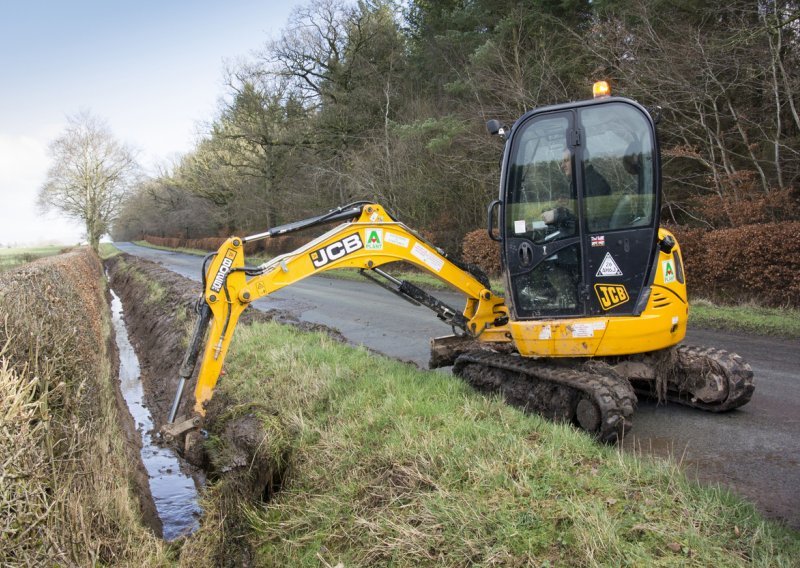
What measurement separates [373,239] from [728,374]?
343cm

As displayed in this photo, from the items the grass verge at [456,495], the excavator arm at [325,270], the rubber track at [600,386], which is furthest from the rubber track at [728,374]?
the excavator arm at [325,270]


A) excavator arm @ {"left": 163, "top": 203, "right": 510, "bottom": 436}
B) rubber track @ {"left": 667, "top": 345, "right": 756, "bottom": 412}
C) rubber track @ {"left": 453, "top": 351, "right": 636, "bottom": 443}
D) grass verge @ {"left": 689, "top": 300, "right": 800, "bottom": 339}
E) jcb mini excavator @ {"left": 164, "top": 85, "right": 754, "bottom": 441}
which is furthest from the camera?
grass verge @ {"left": 689, "top": 300, "right": 800, "bottom": 339}

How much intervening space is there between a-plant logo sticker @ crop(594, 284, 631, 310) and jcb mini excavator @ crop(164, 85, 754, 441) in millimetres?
12

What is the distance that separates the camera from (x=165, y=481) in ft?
21.9

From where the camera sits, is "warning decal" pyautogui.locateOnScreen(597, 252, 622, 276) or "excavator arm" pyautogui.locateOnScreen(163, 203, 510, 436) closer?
"warning decal" pyautogui.locateOnScreen(597, 252, 622, 276)

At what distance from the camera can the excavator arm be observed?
17.3 feet

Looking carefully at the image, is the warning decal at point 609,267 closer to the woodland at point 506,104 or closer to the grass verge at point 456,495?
the grass verge at point 456,495

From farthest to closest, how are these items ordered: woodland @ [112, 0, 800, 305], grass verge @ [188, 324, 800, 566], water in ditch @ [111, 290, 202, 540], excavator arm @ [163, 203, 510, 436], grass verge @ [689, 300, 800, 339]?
1. woodland @ [112, 0, 800, 305]
2. grass verge @ [689, 300, 800, 339]
3. water in ditch @ [111, 290, 202, 540]
4. excavator arm @ [163, 203, 510, 436]
5. grass verge @ [188, 324, 800, 566]

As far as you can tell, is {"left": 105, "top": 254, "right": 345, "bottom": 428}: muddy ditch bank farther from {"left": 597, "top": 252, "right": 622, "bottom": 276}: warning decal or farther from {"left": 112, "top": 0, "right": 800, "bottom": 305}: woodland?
{"left": 112, "top": 0, "right": 800, "bottom": 305}: woodland

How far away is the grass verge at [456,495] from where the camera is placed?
9.85 feet

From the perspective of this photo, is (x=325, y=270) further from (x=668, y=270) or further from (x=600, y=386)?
(x=668, y=270)

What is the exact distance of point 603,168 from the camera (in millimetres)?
5109

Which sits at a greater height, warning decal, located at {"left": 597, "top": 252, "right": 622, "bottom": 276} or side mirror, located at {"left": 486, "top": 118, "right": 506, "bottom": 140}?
side mirror, located at {"left": 486, "top": 118, "right": 506, "bottom": 140}

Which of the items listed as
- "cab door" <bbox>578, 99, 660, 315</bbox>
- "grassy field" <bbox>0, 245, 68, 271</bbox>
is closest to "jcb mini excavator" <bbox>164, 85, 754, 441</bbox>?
"cab door" <bbox>578, 99, 660, 315</bbox>
